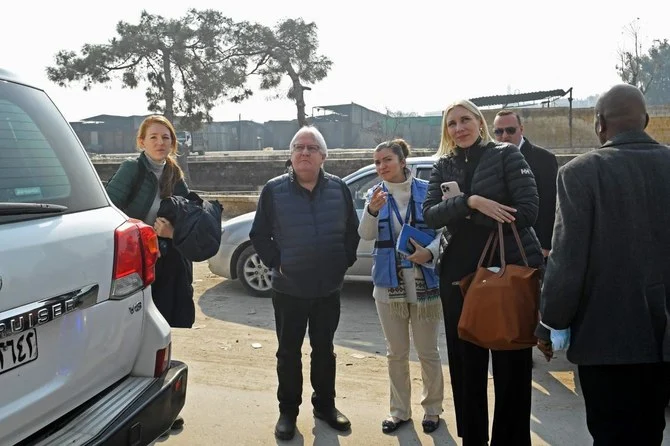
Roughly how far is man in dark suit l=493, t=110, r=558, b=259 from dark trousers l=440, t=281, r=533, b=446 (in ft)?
5.27

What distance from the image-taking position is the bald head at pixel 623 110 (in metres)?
2.26

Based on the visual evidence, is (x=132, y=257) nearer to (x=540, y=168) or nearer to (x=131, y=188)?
(x=131, y=188)

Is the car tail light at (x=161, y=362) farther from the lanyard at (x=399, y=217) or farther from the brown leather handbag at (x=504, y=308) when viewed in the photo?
the lanyard at (x=399, y=217)

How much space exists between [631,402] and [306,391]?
2533 millimetres

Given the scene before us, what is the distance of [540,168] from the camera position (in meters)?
4.52

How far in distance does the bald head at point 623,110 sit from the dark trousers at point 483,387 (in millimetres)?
1151

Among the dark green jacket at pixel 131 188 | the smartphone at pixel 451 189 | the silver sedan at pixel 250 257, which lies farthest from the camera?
the silver sedan at pixel 250 257

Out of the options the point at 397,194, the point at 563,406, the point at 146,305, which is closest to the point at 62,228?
the point at 146,305

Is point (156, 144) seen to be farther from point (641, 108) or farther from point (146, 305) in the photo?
point (641, 108)

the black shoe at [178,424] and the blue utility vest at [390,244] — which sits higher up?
the blue utility vest at [390,244]

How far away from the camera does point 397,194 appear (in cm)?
376

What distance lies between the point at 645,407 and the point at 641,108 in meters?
1.14

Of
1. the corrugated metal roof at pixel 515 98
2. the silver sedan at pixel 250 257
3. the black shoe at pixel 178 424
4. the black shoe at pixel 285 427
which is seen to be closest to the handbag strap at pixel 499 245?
the black shoe at pixel 285 427

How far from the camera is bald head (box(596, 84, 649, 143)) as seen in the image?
2.26 metres
